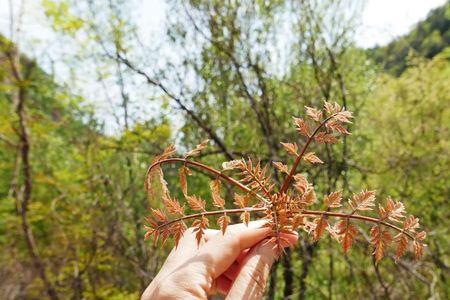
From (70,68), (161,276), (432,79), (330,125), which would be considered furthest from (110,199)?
(432,79)

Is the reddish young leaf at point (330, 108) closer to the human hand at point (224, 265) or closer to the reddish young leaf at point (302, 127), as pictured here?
the reddish young leaf at point (302, 127)

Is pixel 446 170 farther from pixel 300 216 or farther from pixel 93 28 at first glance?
pixel 300 216

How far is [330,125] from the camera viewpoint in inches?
46.2

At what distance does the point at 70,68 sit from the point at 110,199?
3.12 metres

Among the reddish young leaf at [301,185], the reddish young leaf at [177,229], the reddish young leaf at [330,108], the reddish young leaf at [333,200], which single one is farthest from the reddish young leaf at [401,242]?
the reddish young leaf at [177,229]

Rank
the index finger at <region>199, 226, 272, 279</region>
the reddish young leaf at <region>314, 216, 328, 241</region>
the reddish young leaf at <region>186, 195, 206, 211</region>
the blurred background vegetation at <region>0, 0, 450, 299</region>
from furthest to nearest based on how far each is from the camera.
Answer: the blurred background vegetation at <region>0, 0, 450, 299</region>, the index finger at <region>199, 226, 272, 279</region>, the reddish young leaf at <region>186, 195, 206, 211</region>, the reddish young leaf at <region>314, 216, 328, 241</region>

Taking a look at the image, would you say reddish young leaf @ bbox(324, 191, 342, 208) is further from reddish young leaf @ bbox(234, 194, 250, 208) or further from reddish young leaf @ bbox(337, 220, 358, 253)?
reddish young leaf @ bbox(234, 194, 250, 208)

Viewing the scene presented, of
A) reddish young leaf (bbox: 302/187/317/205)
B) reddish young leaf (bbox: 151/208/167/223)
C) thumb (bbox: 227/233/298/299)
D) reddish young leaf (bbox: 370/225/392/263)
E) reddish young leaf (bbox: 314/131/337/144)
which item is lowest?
thumb (bbox: 227/233/298/299)

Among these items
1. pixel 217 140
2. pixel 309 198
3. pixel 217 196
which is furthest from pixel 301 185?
→ pixel 217 140

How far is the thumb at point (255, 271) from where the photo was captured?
1.28 meters

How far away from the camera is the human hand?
1312mm

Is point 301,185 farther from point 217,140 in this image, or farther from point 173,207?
point 217,140

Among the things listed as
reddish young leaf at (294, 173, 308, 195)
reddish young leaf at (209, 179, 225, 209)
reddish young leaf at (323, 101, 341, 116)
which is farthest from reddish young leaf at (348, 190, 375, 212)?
reddish young leaf at (209, 179, 225, 209)

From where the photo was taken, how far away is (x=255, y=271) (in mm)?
1312
